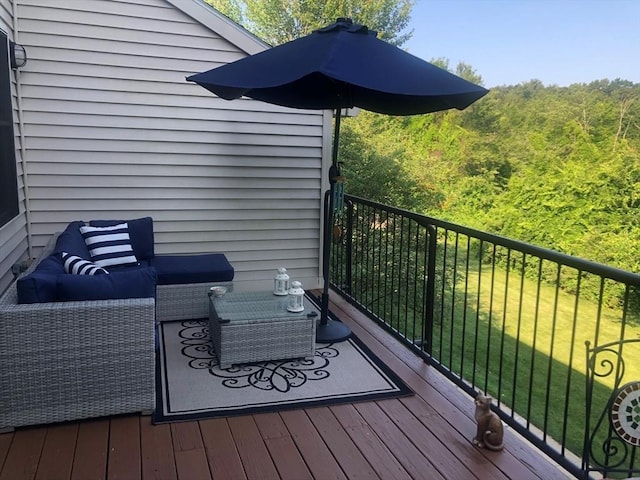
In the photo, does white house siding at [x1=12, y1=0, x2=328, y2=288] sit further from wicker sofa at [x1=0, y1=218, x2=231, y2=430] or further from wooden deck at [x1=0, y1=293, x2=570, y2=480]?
wooden deck at [x1=0, y1=293, x2=570, y2=480]

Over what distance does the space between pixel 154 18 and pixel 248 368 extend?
306cm

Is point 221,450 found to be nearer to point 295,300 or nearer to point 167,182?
point 295,300

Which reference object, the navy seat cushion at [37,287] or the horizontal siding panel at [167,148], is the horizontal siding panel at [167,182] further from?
the navy seat cushion at [37,287]

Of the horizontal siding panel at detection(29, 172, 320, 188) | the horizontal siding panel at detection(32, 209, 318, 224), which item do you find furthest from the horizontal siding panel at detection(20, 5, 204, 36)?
the horizontal siding panel at detection(32, 209, 318, 224)

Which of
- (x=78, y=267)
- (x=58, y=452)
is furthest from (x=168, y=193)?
(x=58, y=452)

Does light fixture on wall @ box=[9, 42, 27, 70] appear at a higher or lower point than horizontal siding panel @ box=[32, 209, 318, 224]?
higher

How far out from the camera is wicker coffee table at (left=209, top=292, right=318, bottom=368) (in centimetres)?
314

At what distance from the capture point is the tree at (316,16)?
42.3 feet

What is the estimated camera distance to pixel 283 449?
2338 millimetres

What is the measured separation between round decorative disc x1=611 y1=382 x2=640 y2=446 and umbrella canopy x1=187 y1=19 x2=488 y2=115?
1.75 metres

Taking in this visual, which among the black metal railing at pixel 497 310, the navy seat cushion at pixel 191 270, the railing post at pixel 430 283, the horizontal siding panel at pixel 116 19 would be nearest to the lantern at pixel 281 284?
the navy seat cushion at pixel 191 270

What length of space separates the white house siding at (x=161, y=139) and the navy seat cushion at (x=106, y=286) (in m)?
2.03

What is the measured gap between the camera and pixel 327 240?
376cm

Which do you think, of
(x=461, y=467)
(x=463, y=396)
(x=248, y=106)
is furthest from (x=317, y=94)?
(x=461, y=467)
